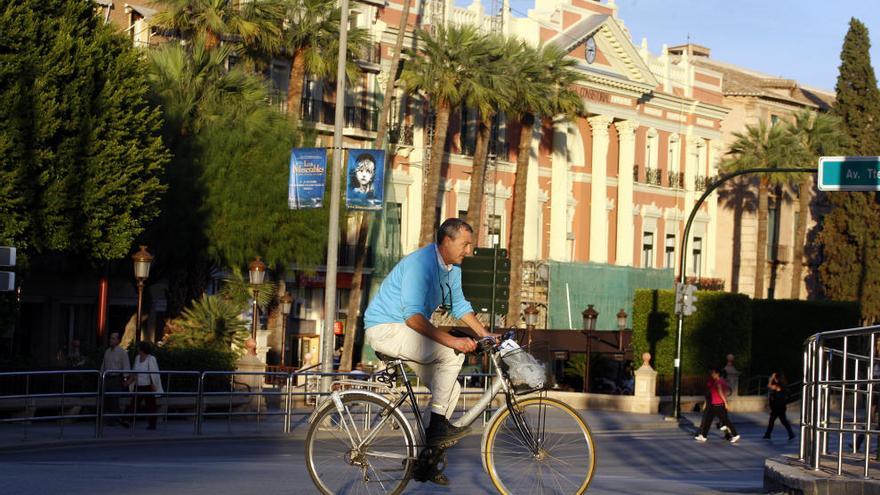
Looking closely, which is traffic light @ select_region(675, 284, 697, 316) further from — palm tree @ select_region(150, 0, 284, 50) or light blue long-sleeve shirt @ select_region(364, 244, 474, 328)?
light blue long-sleeve shirt @ select_region(364, 244, 474, 328)

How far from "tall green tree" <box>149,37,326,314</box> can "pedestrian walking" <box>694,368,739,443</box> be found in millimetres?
16035

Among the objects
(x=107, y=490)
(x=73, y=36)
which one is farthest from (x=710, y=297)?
(x=107, y=490)

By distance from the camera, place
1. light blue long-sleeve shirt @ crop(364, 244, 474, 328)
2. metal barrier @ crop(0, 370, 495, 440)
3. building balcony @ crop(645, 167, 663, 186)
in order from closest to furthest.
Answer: light blue long-sleeve shirt @ crop(364, 244, 474, 328) < metal barrier @ crop(0, 370, 495, 440) < building balcony @ crop(645, 167, 663, 186)

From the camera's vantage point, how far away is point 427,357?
1005 centimetres

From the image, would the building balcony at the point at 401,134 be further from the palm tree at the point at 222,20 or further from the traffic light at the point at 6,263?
the traffic light at the point at 6,263

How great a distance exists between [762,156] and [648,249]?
20.8 ft

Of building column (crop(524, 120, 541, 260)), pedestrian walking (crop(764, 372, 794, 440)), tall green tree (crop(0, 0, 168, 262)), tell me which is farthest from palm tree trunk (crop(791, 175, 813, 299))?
tall green tree (crop(0, 0, 168, 262))

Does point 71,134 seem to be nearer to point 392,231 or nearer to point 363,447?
point 392,231

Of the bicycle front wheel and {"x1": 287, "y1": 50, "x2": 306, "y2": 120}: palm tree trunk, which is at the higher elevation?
{"x1": 287, "y1": 50, "x2": 306, "y2": 120}: palm tree trunk

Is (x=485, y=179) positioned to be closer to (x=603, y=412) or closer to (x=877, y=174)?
(x=603, y=412)

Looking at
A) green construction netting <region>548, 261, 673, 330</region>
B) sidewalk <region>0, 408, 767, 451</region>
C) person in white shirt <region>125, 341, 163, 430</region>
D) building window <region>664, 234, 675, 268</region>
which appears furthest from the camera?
building window <region>664, 234, 675, 268</region>

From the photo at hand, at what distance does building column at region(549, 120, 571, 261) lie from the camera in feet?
Answer: 208

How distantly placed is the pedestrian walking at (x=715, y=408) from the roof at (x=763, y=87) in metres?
42.8

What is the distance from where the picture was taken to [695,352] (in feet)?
156
